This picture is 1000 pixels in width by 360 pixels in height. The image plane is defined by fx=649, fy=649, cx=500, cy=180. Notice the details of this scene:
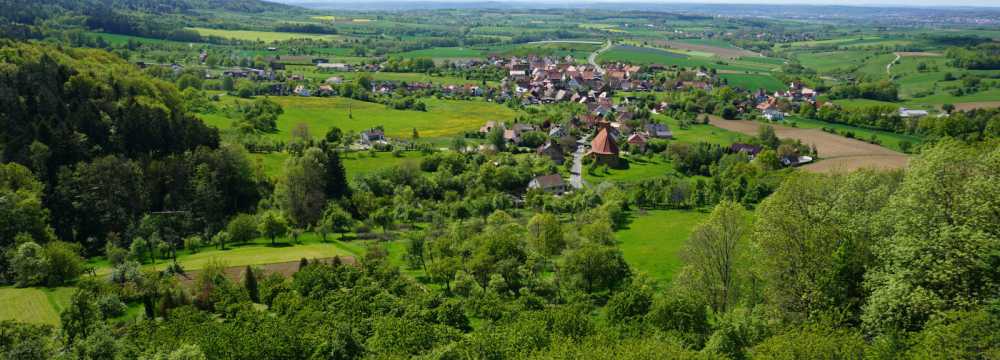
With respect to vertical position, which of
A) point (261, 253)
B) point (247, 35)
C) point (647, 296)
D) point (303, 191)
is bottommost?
point (261, 253)

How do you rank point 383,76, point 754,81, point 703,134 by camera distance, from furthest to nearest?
point 383,76 < point 754,81 < point 703,134

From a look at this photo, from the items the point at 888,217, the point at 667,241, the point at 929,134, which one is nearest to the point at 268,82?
the point at 667,241

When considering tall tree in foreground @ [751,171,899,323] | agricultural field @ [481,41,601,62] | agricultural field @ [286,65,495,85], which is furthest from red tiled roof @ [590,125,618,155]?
agricultural field @ [481,41,601,62]

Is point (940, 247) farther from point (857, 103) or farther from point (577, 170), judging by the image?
point (857, 103)

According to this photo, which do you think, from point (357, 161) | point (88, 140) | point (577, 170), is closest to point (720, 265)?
point (577, 170)

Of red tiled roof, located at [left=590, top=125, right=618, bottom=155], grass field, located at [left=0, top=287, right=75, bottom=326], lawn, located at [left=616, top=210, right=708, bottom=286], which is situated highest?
red tiled roof, located at [left=590, top=125, right=618, bottom=155]

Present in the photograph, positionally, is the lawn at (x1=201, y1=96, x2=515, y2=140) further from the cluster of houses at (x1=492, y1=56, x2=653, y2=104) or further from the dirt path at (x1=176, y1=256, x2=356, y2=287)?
the dirt path at (x1=176, y1=256, x2=356, y2=287)
